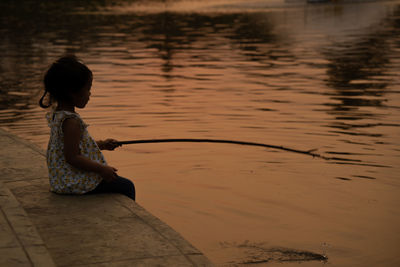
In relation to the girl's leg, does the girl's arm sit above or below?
above

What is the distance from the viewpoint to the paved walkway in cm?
477

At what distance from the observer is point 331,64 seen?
20.9m

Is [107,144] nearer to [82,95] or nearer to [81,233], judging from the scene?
[82,95]

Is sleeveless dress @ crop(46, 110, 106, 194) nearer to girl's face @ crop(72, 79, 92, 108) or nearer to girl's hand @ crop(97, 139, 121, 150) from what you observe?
girl's face @ crop(72, 79, 92, 108)

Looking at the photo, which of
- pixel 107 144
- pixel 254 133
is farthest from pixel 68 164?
pixel 254 133

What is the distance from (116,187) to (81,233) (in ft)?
3.26

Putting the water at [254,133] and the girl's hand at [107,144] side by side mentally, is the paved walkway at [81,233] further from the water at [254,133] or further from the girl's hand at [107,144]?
the water at [254,133]

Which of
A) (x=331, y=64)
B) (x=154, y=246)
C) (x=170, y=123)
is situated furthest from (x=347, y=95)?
(x=154, y=246)

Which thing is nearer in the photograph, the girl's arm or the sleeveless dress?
the girl's arm

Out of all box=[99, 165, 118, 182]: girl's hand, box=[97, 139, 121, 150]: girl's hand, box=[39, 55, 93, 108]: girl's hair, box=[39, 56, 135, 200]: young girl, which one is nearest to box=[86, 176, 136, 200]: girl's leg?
box=[39, 56, 135, 200]: young girl

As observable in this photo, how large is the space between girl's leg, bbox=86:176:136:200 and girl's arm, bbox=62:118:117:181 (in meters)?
0.21

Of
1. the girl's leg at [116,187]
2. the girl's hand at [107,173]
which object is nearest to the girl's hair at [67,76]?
the girl's hand at [107,173]

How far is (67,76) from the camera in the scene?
598 cm

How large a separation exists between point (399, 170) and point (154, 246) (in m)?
4.62
